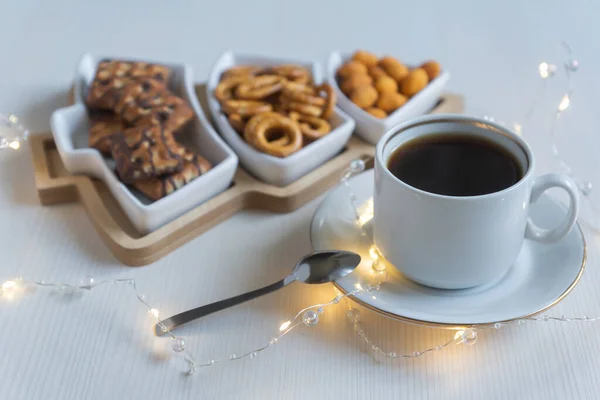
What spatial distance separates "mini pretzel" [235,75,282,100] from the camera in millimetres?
960

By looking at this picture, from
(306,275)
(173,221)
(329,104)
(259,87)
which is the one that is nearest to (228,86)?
(259,87)

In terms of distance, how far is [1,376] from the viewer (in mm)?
679

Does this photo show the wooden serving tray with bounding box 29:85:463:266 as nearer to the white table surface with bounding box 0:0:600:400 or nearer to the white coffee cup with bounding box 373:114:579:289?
the white table surface with bounding box 0:0:600:400

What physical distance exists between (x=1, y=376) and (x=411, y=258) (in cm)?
44

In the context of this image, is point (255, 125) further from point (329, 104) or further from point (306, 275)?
point (306, 275)

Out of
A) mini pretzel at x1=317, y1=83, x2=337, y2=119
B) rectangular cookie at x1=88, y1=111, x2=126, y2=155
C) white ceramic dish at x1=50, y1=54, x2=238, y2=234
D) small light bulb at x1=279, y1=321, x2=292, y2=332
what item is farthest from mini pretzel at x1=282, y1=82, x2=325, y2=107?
small light bulb at x1=279, y1=321, x2=292, y2=332

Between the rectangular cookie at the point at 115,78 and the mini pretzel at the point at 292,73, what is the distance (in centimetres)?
17

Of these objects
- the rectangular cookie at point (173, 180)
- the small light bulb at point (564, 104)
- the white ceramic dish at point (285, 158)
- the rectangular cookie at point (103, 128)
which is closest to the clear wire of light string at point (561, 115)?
the small light bulb at point (564, 104)

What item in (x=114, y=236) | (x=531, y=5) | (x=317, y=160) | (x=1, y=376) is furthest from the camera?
(x=531, y=5)

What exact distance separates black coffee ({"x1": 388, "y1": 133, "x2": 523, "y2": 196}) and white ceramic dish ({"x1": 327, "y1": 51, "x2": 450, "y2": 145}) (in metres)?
0.22

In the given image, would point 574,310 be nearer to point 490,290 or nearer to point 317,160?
point 490,290

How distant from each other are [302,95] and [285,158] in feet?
0.41

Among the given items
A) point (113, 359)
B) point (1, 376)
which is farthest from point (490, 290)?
point (1, 376)

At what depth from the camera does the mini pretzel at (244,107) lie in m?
0.94
